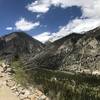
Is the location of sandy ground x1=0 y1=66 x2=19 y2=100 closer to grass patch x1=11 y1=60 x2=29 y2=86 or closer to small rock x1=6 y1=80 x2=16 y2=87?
small rock x1=6 y1=80 x2=16 y2=87

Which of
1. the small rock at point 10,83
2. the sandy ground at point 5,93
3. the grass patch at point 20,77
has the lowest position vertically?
the sandy ground at point 5,93

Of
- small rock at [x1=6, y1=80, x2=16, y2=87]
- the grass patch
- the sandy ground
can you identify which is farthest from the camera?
the grass patch

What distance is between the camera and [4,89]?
2702 cm

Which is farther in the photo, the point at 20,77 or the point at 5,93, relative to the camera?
the point at 20,77

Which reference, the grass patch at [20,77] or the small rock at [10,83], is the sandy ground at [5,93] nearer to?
the small rock at [10,83]

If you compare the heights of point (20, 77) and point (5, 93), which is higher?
point (20, 77)

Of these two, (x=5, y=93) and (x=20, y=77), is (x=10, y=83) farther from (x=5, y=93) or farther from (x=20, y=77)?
(x=20, y=77)

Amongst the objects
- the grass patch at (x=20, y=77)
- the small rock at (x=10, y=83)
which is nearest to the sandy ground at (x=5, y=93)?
the small rock at (x=10, y=83)

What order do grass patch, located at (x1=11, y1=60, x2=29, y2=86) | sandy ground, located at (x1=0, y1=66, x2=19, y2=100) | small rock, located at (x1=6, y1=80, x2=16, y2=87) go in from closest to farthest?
1. sandy ground, located at (x1=0, y1=66, x2=19, y2=100)
2. small rock, located at (x1=6, y1=80, x2=16, y2=87)
3. grass patch, located at (x1=11, y1=60, x2=29, y2=86)

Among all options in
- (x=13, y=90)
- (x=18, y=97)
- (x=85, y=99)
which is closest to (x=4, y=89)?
(x=13, y=90)

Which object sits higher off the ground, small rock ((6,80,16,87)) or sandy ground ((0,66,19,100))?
small rock ((6,80,16,87))

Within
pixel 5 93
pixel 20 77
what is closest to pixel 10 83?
pixel 5 93

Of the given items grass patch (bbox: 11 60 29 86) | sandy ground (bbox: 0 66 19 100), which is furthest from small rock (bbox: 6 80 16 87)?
grass patch (bbox: 11 60 29 86)

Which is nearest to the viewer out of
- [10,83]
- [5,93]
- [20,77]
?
[5,93]
